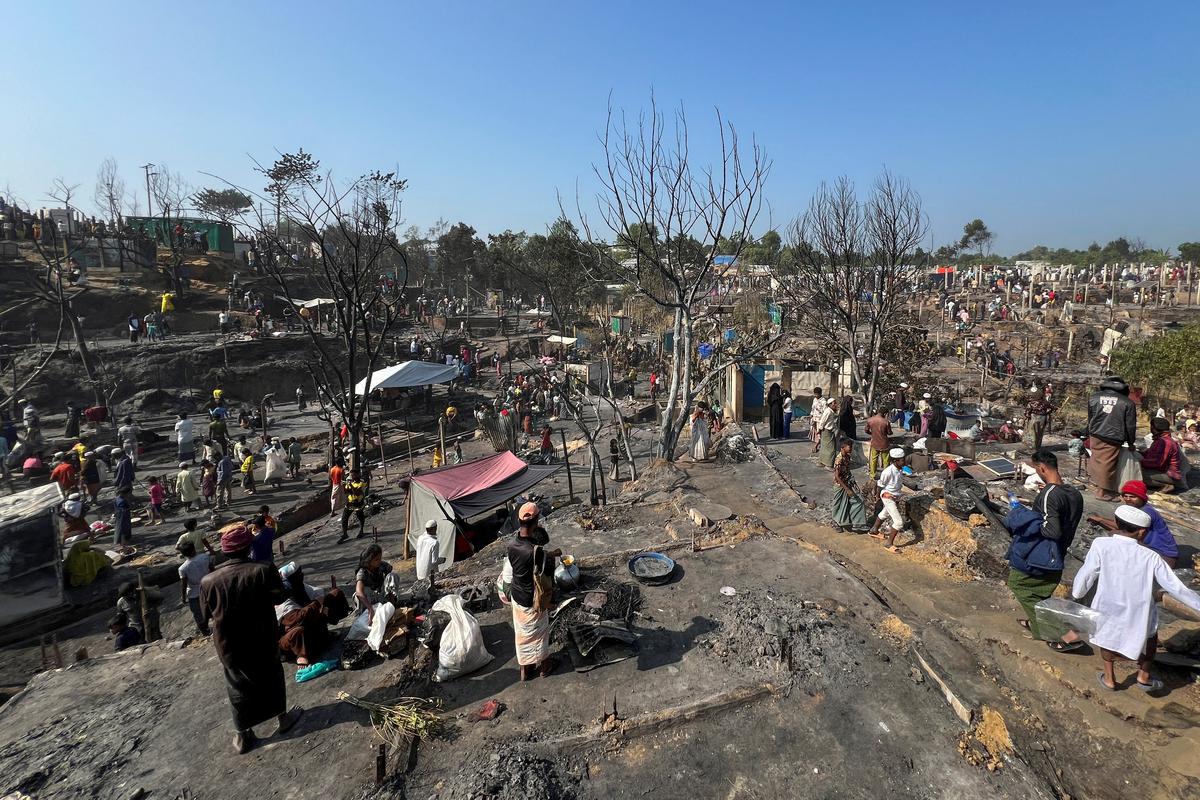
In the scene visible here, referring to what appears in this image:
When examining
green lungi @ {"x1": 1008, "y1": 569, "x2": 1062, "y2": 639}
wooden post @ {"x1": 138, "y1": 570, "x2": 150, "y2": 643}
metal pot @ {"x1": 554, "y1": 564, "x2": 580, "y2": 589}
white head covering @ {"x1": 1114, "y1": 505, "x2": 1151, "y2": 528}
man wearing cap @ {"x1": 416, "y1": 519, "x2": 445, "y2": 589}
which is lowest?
wooden post @ {"x1": 138, "y1": 570, "x2": 150, "y2": 643}

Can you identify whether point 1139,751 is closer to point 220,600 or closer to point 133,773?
point 220,600

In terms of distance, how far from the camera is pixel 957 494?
23.7 feet

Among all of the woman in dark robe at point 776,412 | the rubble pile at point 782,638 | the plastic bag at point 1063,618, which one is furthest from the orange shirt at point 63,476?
the plastic bag at point 1063,618

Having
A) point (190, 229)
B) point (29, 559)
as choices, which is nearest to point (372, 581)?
point (29, 559)

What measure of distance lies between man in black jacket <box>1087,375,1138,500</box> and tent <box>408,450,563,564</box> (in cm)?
855

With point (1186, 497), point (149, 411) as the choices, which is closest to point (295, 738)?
point (1186, 497)

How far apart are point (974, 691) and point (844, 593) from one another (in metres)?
1.53

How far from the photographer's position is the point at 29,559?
8328mm

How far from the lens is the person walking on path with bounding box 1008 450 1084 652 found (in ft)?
15.4

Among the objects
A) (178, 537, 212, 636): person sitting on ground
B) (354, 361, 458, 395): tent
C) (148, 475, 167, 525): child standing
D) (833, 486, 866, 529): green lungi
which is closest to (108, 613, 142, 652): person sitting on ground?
(178, 537, 212, 636): person sitting on ground

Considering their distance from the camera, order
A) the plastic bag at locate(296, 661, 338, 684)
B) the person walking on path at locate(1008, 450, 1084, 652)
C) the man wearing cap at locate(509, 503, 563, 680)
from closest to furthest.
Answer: the man wearing cap at locate(509, 503, 563, 680), the person walking on path at locate(1008, 450, 1084, 652), the plastic bag at locate(296, 661, 338, 684)

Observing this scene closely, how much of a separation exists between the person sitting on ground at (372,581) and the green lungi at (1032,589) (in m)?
5.67

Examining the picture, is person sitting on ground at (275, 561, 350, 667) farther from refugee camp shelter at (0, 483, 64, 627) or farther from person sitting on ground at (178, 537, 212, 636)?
refugee camp shelter at (0, 483, 64, 627)

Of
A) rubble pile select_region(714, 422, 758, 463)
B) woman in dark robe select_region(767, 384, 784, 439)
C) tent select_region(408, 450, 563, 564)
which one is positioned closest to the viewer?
tent select_region(408, 450, 563, 564)
